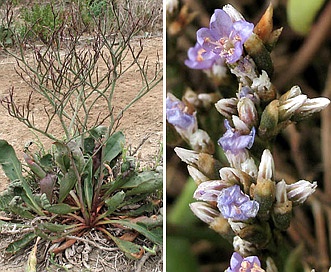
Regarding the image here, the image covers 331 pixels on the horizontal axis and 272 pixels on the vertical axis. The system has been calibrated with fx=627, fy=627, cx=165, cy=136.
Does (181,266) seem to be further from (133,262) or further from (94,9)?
(94,9)

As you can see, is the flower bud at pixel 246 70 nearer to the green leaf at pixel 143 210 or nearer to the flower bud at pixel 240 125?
the flower bud at pixel 240 125

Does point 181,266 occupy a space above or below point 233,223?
below

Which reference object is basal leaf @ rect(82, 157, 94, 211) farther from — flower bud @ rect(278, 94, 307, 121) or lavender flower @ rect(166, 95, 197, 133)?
flower bud @ rect(278, 94, 307, 121)

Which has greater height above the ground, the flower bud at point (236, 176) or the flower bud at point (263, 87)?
the flower bud at point (263, 87)

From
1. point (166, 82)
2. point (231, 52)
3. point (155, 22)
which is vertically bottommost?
point (155, 22)

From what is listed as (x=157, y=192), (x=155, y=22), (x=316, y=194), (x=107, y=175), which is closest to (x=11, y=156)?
(x=107, y=175)

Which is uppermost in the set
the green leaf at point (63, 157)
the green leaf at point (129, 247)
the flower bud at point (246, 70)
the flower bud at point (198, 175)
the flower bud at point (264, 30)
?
the flower bud at point (264, 30)

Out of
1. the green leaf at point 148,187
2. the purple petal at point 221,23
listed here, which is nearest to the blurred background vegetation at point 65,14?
the green leaf at point 148,187

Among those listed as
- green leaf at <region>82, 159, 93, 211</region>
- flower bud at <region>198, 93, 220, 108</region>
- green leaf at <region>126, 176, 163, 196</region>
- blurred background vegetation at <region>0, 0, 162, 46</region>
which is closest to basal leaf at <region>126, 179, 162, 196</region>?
green leaf at <region>126, 176, 163, 196</region>
